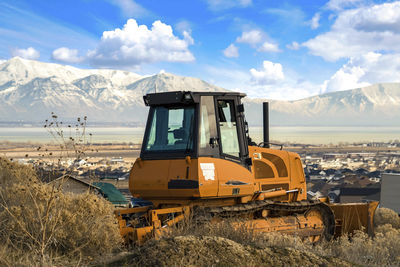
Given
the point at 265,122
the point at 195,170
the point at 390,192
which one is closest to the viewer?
the point at 195,170

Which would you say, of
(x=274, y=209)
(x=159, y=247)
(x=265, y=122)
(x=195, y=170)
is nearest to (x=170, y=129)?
(x=195, y=170)

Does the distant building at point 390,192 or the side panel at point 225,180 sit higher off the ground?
the side panel at point 225,180

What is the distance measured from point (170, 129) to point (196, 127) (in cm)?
82

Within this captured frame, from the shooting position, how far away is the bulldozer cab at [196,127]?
38.6 feet

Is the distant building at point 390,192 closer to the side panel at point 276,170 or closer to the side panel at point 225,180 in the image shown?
the side panel at point 276,170

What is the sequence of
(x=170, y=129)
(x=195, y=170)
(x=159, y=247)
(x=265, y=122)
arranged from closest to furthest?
(x=159, y=247) < (x=195, y=170) < (x=170, y=129) < (x=265, y=122)

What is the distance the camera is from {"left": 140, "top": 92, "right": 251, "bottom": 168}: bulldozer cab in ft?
38.6

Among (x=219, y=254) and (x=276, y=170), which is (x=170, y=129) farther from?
(x=219, y=254)

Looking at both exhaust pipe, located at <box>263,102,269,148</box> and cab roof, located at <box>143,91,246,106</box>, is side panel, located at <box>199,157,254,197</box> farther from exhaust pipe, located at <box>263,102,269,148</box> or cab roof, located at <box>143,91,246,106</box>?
exhaust pipe, located at <box>263,102,269,148</box>

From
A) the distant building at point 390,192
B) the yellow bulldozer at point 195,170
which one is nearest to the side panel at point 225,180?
the yellow bulldozer at point 195,170

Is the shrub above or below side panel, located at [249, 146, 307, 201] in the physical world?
below

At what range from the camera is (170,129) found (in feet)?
40.1

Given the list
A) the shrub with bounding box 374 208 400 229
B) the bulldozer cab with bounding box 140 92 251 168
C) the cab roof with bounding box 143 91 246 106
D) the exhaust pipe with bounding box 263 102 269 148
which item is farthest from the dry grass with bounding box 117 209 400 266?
the shrub with bounding box 374 208 400 229

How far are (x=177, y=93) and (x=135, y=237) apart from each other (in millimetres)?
3351
